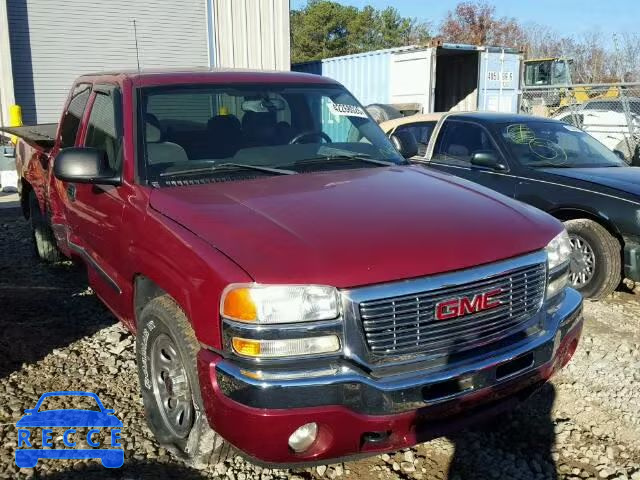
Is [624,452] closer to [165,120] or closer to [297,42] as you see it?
[165,120]

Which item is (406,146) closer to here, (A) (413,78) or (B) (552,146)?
(B) (552,146)

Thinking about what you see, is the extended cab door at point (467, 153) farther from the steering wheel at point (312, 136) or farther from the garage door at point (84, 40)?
the garage door at point (84, 40)

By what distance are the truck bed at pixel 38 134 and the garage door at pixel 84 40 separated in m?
7.88

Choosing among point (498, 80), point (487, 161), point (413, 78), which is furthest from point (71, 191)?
point (498, 80)

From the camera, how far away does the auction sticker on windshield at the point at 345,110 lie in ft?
13.4

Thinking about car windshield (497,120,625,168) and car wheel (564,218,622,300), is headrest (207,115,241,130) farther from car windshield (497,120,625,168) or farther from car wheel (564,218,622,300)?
car windshield (497,120,625,168)

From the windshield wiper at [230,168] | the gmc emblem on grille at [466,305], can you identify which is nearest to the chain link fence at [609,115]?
the windshield wiper at [230,168]

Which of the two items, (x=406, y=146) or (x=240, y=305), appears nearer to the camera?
(x=240, y=305)

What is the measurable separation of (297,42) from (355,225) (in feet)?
135

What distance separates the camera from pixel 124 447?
120 inches

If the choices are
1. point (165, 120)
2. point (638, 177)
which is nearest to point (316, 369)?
point (165, 120)

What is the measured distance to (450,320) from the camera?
2400 mm

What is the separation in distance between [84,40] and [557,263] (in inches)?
550

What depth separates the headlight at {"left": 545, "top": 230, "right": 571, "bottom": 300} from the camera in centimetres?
281
